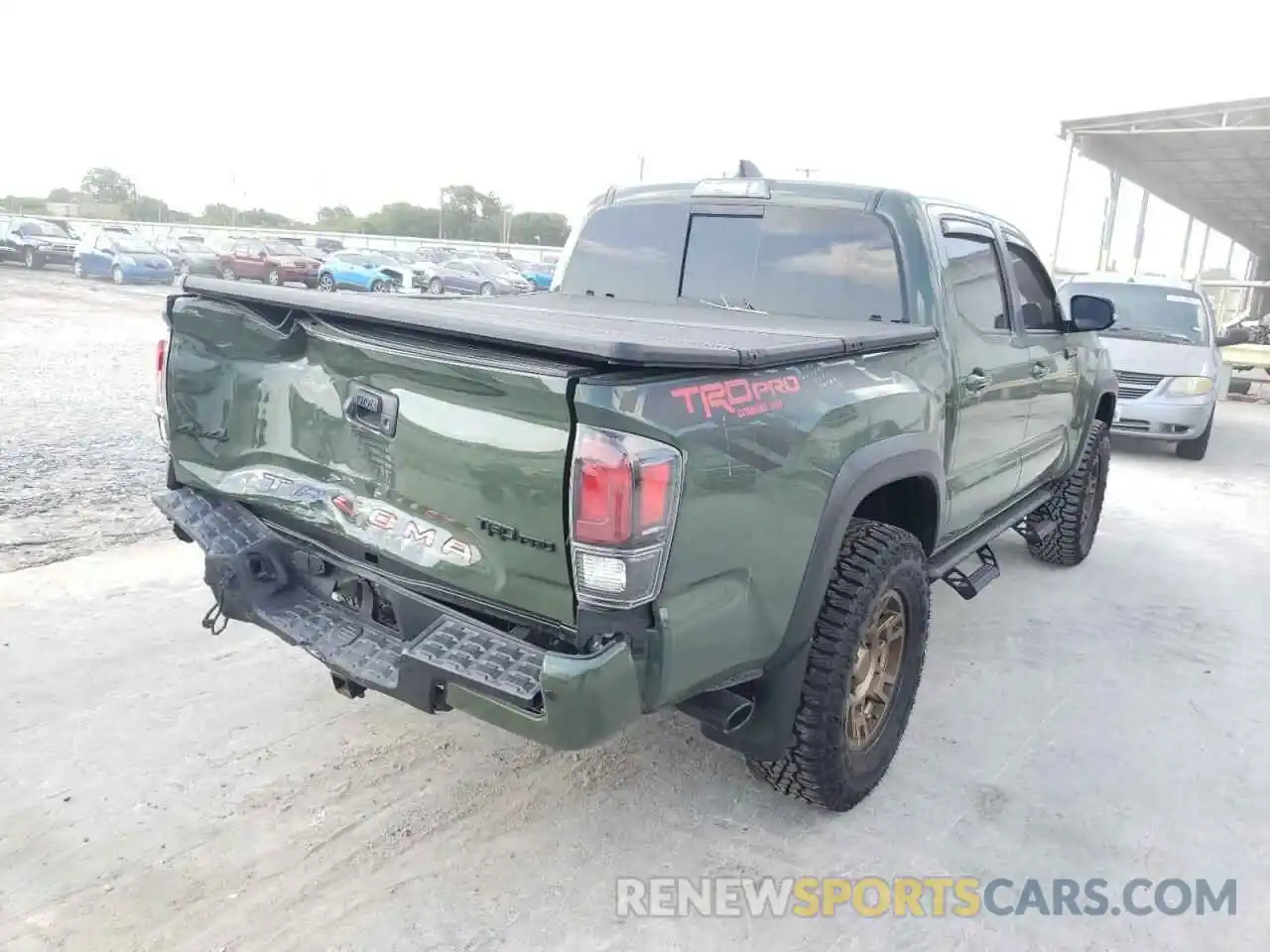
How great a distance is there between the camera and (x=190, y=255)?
32.9m

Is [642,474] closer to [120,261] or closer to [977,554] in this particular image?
[977,554]

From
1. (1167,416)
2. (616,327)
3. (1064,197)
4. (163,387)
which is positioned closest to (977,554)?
(616,327)

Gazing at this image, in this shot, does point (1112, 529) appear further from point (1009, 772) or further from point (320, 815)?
point (320, 815)

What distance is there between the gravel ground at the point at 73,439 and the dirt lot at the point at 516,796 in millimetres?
225

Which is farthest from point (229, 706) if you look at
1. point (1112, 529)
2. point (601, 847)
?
point (1112, 529)

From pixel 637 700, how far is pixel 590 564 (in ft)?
1.16

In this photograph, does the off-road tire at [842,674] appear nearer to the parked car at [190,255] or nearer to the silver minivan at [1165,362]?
the silver minivan at [1165,362]

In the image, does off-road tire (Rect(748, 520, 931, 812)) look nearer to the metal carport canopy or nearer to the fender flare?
the fender flare

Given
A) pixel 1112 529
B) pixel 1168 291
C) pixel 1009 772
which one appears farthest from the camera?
pixel 1168 291

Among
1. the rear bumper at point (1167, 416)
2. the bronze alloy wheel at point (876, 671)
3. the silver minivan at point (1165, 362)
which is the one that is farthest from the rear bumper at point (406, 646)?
the rear bumper at point (1167, 416)

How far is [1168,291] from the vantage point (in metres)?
11.0

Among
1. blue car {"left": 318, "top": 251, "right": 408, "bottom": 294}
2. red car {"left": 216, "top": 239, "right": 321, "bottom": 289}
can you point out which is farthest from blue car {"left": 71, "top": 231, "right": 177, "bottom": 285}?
blue car {"left": 318, "top": 251, "right": 408, "bottom": 294}

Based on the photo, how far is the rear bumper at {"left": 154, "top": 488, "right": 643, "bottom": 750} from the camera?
89.2 inches

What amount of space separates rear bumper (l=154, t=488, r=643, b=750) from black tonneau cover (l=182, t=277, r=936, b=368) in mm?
702
